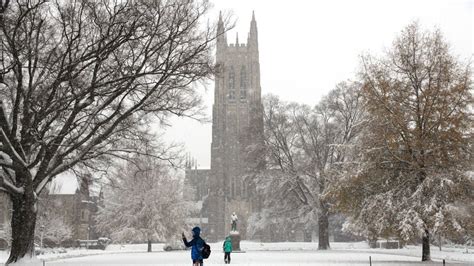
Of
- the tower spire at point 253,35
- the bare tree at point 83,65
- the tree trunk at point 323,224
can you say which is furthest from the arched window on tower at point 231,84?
the bare tree at point 83,65

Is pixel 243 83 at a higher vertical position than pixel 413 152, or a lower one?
higher

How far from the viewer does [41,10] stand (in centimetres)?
1797

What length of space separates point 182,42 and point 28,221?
27.2 feet

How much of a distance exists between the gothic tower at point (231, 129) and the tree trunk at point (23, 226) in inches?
2428

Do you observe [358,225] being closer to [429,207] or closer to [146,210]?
[429,207]

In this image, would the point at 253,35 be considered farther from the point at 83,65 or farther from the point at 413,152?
the point at 83,65

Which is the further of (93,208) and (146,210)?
(93,208)

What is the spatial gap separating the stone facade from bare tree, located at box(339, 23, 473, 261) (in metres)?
55.5

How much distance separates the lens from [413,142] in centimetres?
2300

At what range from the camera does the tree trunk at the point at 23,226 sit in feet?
61.3

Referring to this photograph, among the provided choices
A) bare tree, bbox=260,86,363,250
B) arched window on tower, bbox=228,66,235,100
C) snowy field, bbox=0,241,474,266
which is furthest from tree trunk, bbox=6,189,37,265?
arched window on tower, bbox=228,66,235,100

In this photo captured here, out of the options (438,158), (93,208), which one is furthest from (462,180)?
(93,208)

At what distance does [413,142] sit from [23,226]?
15.8 meters

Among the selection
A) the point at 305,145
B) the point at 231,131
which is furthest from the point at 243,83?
the point at 305,145
